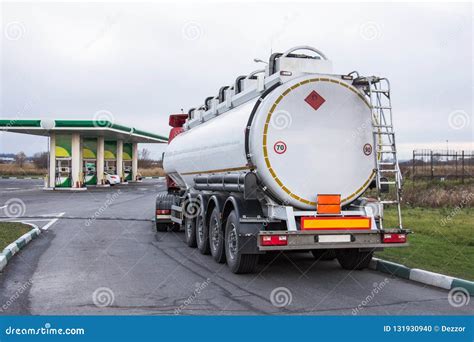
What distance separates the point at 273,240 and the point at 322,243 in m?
0.77

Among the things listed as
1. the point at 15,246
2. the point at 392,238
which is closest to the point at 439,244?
the point at 392,238

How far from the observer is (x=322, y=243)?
816 centimetres

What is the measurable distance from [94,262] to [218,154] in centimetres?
309

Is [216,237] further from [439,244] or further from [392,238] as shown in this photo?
[439,244]

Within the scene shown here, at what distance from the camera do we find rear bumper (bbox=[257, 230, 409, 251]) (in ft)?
26.4

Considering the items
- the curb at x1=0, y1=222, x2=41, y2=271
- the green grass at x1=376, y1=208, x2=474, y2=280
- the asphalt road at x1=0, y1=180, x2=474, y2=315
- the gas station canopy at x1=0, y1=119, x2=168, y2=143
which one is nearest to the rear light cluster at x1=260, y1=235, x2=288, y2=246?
the asphalt road at x1=0, y1=180, x2=474, y2=315

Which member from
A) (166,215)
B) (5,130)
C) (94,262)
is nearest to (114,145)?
(5,130)

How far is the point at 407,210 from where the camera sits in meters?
18.2

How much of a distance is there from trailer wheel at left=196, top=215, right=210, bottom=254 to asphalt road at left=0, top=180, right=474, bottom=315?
0.22m

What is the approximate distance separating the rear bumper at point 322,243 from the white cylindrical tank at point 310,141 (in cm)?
59

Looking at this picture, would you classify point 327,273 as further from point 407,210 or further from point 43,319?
point 407,210

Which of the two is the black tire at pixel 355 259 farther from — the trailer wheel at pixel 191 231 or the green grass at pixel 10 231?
the green grass at pixel 10 231

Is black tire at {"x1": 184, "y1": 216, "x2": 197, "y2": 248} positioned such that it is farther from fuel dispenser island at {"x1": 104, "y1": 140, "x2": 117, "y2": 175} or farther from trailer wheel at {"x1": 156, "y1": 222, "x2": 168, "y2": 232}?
fuel dispenser island at {"x1": 104, "y1": 140, "x2": 117, "y2": 175}

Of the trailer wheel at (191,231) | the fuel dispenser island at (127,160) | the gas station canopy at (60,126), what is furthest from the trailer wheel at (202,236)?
the fuel dispenser island at (127,160)
